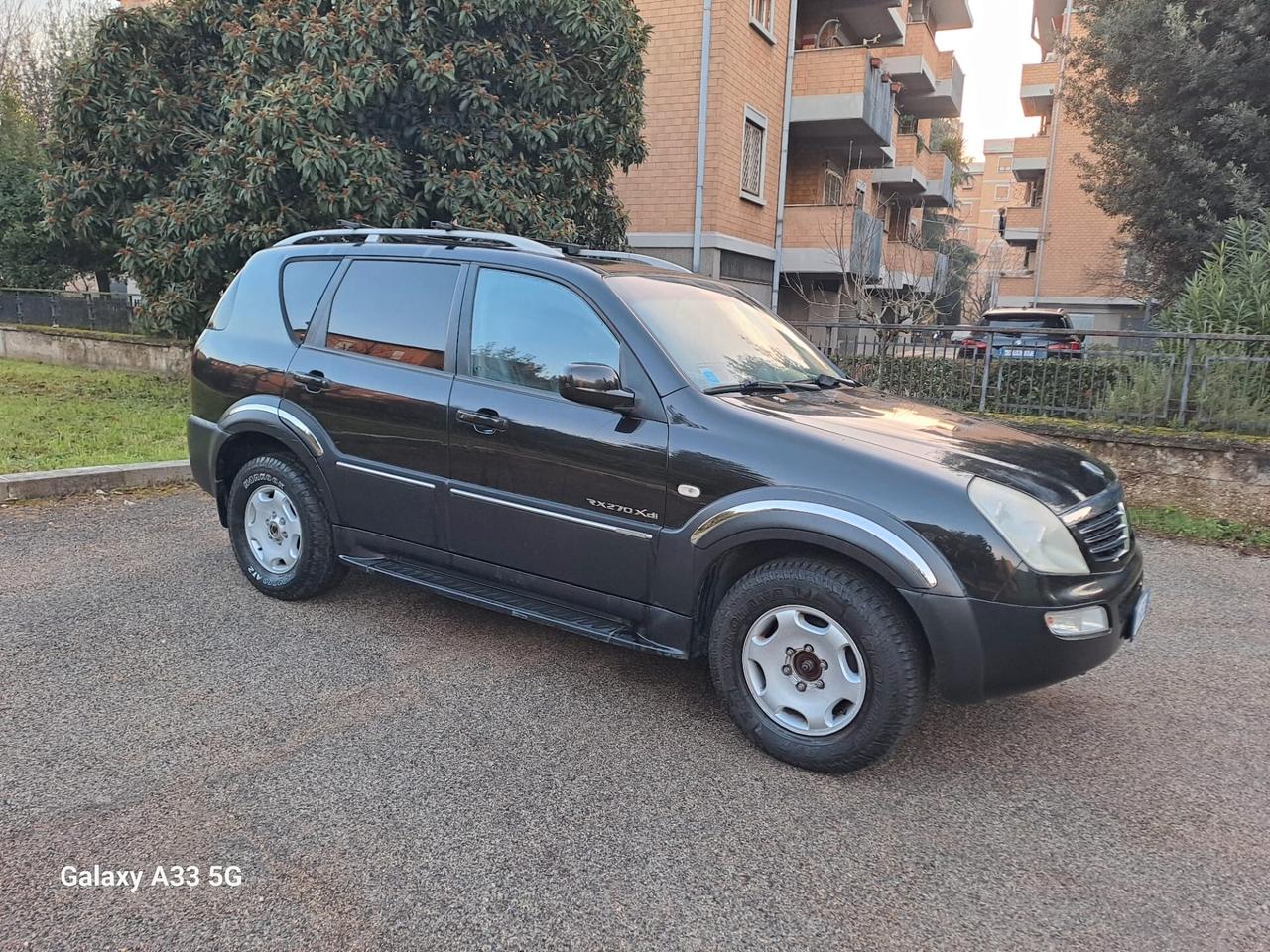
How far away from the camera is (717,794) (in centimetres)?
297

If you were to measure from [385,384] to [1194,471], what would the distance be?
6.34 m

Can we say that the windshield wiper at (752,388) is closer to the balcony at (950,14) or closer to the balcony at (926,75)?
the balcony at (926,75)

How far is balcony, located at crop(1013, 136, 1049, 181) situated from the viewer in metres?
27.7

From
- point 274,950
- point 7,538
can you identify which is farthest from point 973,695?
point 7,538

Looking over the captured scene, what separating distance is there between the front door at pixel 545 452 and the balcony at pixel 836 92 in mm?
12933

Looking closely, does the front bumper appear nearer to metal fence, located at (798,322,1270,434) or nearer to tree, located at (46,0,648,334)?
metal fence, located at (798,322,1270,434)

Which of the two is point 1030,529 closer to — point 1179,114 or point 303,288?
point 303,288

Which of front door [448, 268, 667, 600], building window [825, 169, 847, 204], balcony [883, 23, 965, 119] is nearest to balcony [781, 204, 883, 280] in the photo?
building window [825, 169, 847, 204]

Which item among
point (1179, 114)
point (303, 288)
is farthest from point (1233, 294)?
point (303, 288)

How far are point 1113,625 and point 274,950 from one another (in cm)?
283

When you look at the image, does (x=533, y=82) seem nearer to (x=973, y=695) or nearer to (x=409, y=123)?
(x=409, y=123)

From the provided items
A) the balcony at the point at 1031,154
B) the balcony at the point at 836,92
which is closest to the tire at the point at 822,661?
the balcony at the point at 836,92

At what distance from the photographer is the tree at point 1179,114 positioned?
955 centimetres
